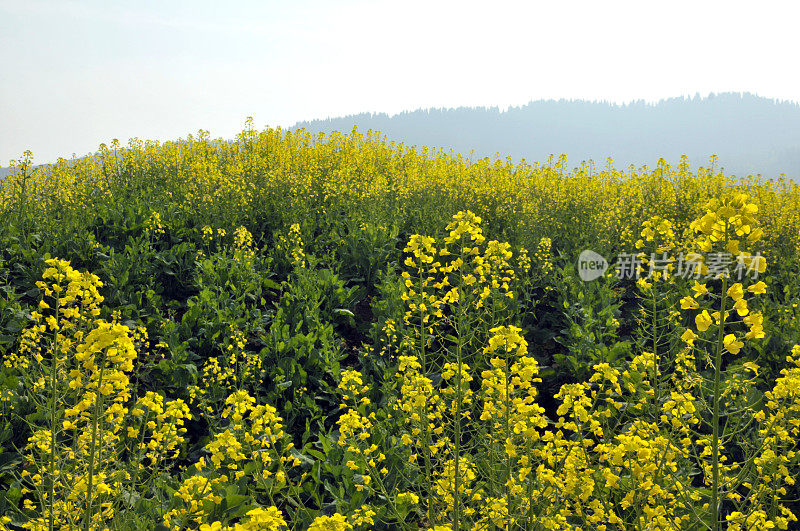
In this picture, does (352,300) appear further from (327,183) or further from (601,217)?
(601,217)

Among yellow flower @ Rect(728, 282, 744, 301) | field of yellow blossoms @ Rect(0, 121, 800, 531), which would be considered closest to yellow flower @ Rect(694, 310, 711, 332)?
field of yellow blossoms @ Rect(0, 121, 800, 531)

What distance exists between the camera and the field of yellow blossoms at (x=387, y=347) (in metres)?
2.70

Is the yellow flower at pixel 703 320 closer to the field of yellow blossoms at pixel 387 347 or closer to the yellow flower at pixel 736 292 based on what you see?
the field of yellow blossoms at pixel 387 347

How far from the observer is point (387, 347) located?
512 cm

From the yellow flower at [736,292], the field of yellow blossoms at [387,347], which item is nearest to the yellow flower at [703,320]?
the field of yellow blossoms at [387,347]

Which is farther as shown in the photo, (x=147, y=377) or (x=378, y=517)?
(x=147, y=377)

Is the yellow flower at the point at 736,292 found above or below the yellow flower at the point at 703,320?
above

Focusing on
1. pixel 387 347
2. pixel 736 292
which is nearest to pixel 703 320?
pixel 736 292

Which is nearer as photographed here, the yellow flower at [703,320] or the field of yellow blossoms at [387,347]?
the yellow flower at [703,320]

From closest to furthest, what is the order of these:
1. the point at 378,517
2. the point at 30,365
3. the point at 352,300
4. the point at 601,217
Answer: the point at 378,517 < the point at 30,365 < the point at 352,300 < the point at 601,217

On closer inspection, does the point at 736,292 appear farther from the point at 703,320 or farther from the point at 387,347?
the point at 387,347

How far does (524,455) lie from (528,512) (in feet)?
0.99

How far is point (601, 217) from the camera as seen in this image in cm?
825

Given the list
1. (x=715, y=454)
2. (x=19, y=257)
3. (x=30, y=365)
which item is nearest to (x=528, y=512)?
(x=715, y=454)
